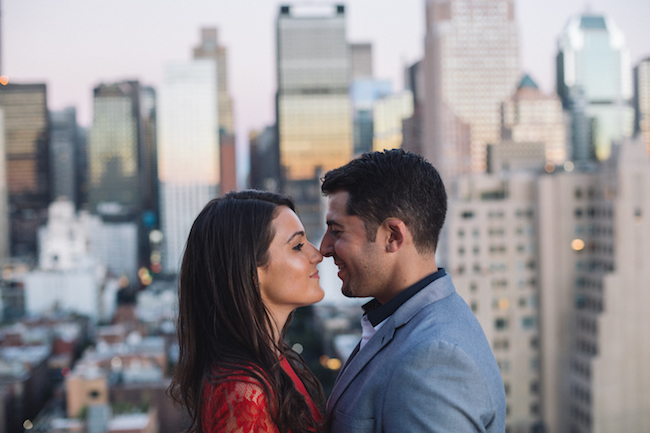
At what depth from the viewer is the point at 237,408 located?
63.1 inches

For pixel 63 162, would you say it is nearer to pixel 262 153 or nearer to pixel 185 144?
pixel 185 144

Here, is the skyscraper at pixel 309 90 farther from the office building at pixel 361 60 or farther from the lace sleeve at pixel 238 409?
the lace sleeve at pixel 238 409

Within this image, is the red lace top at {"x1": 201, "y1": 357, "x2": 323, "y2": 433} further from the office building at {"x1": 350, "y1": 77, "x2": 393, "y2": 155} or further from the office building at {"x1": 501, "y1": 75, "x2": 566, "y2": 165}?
the office building at {"x1": 350, "y1": 77, "x2": 393, "y2": 155}

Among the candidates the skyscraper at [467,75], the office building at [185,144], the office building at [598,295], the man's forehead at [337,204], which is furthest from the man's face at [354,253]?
the office building at [185,144]

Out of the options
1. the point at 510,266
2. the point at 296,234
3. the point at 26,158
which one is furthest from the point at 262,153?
the point at 296,234

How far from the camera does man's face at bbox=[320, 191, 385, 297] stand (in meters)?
1.71

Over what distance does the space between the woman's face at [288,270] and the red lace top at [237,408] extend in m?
0.34

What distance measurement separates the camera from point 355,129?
81.5 meters

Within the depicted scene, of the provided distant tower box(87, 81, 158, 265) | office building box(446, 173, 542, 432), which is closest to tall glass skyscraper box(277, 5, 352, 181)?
distant tower box(87, 81, 158, 265)

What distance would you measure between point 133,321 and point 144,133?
53529mm

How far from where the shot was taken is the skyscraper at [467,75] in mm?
46094

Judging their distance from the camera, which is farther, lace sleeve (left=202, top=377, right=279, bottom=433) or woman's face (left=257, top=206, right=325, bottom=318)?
woman's face (left=257, top=206, right=325, bottom=318)

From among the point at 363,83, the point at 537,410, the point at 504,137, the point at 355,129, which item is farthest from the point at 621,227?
the point at 363,83

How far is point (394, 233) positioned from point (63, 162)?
3133 inches
